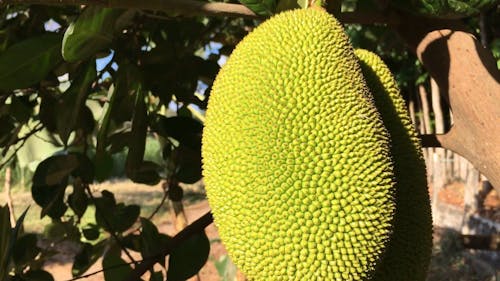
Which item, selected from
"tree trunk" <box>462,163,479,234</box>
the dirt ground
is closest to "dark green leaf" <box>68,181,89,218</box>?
the dirt ground

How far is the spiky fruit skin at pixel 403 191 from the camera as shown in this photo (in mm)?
742

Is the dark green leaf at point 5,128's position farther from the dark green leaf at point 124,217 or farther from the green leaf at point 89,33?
the green leaf at point 89,33

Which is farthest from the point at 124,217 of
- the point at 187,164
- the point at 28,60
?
the point at 28,60

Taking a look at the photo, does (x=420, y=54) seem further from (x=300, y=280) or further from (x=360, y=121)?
(x=300, y=280)

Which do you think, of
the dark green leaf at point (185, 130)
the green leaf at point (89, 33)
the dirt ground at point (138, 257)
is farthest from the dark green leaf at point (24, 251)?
the dirt ground at point (138, 257)

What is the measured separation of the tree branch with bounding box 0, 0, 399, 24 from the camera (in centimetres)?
63

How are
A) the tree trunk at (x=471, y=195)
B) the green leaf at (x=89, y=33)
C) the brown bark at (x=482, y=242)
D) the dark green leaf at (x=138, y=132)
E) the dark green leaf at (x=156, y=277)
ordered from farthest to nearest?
the tree trunk at (x=471, y=195) → the brown bark at (x=482, y=242) → the dark green leaf at (x=156, y=277) → the dark green leaf at (x=138, y=132) → the green leaf at (x=89, y=33)

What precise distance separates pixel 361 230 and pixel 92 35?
0.44 metres

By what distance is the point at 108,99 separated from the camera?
99cm

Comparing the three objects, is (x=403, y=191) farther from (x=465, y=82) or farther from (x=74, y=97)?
(x=74, y=97)

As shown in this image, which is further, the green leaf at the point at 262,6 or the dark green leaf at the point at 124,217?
the dark green leaf at the point at 124,217

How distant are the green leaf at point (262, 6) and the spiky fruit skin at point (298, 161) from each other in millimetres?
50

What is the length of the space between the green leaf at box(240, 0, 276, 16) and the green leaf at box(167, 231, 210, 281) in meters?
0.48

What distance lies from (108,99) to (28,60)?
17 centimetres
